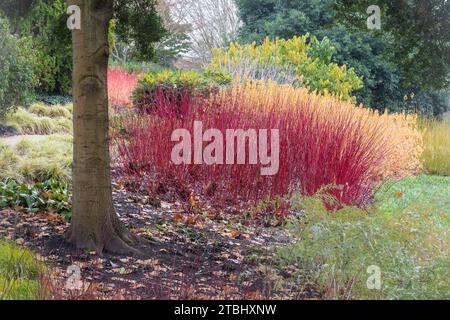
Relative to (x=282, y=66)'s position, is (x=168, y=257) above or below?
Result: below

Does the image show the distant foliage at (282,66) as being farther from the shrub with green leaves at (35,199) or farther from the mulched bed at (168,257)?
the shrub with green leaves at (35,199)

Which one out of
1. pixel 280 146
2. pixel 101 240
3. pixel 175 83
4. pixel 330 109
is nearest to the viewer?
pixel 101 240

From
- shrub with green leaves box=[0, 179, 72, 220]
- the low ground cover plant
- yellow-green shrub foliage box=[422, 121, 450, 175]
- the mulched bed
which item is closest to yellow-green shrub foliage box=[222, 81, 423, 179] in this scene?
the mulched bed

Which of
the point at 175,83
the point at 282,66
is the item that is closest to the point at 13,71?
the point at 175,83

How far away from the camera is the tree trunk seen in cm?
438

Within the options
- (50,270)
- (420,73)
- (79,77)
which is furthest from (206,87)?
→ (50,270)

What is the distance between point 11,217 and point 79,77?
1.72 metres

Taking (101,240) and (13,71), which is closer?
(101,240)

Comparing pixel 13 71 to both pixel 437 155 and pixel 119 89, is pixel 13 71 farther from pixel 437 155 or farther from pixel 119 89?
pixel 437 155

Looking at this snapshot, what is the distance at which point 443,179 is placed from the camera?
10453 mm

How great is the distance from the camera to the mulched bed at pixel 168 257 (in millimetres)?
3812

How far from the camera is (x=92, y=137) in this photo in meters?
4.43

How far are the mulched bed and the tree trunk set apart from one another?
0.17 meters

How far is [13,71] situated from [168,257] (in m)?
7.55
